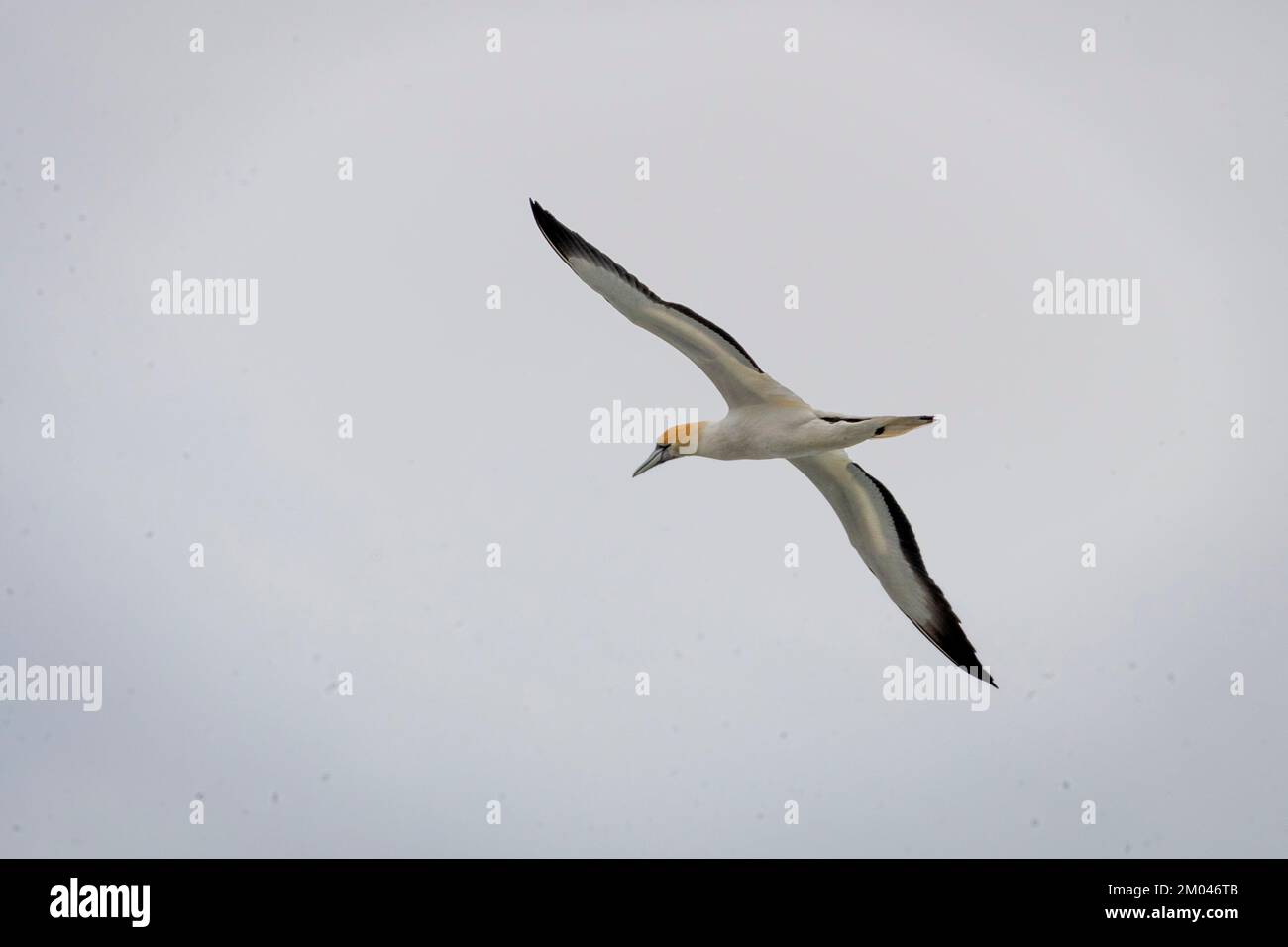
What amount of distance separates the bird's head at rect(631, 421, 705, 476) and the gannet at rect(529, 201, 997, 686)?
0.01m

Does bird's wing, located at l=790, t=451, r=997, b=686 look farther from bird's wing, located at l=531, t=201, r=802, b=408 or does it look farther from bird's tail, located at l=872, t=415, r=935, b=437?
bird's tail, located at l=872, t=415, r=935, b=437

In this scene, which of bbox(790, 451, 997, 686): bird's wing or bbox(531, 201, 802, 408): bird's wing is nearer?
bbox(531, 201, 802, 408): bird's wing

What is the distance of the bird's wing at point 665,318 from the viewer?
17594 millimetres

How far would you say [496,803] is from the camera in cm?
2253

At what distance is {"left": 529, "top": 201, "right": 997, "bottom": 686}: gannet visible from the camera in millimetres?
17703

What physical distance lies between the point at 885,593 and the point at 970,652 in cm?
139

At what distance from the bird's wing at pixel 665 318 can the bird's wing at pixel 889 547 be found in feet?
5.80

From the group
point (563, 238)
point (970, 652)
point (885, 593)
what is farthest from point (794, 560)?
point (563, 238)

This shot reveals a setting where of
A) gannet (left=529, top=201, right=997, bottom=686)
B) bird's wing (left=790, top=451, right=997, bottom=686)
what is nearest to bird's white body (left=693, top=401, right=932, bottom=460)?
gannet (left=529, top=201, right=997, bottom=686)

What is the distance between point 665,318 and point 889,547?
468 cm

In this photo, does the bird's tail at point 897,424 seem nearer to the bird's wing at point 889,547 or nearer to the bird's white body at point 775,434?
the bird's white body at point 775,434

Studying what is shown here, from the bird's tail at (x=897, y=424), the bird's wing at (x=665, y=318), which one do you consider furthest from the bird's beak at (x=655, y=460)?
the bird's tail at (x=897, y=424)

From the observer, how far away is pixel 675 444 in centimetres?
1927
